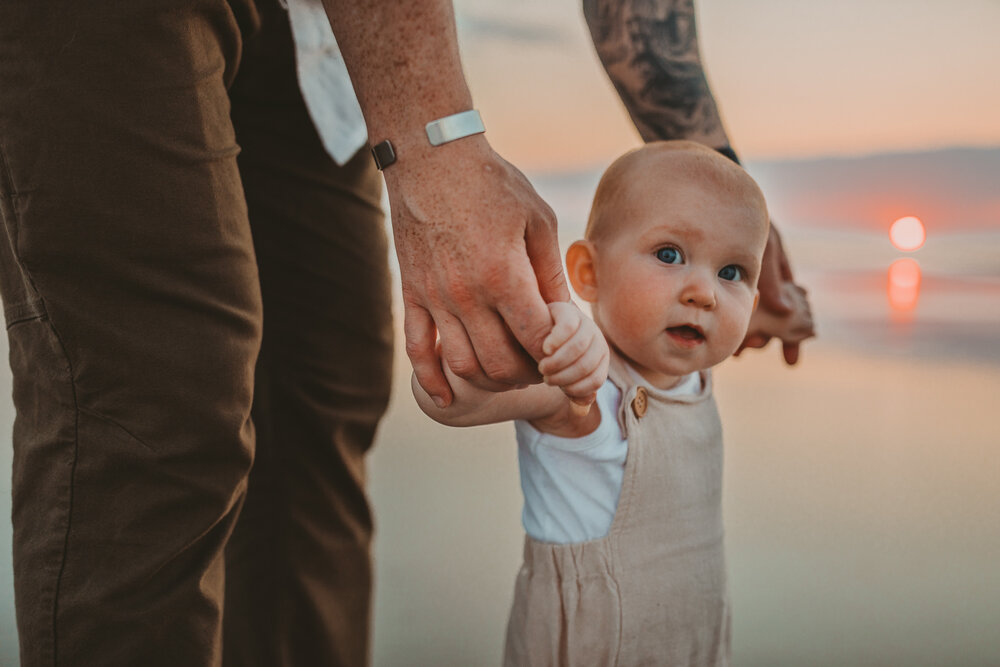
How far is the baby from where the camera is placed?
95cm

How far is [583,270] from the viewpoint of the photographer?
3.31 ft

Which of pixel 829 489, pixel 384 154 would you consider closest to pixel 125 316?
pixel 384 154

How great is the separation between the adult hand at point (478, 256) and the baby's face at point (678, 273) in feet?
0.65

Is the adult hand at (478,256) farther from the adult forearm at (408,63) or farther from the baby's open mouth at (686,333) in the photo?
the baby's open mouth at (686,333)

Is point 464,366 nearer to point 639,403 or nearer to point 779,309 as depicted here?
point 639,403

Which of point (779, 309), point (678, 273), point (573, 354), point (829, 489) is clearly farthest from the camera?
point (829, 489)

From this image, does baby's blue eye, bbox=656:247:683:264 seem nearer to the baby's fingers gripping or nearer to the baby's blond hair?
the baby's blond hair

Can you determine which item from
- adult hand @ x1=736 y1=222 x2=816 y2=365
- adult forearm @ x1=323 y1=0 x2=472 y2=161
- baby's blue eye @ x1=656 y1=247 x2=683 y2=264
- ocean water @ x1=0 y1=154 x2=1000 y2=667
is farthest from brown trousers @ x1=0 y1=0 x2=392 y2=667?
ocean water @ x1=0 y1=154 x2=1000 y2=667

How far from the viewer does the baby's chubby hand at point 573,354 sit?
2.39 feet

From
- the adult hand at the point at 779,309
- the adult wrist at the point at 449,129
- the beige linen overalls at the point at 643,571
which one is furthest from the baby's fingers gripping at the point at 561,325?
the adult hand at the point at 779,309

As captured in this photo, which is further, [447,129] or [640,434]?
[640,434]

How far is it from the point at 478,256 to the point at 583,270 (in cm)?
30

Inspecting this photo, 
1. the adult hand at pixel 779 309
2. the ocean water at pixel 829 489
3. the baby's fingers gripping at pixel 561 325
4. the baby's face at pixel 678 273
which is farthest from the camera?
the ocean water at pixel 829 489

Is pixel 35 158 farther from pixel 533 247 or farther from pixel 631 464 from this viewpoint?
pixel 631 464
